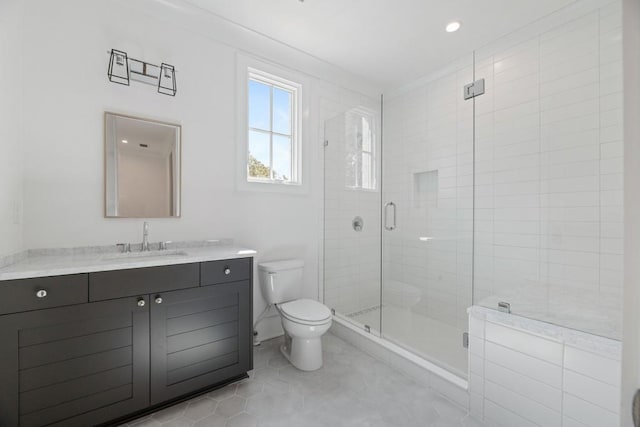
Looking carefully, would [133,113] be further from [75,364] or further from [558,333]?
[558,333]

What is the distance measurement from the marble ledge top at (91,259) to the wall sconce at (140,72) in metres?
1.16

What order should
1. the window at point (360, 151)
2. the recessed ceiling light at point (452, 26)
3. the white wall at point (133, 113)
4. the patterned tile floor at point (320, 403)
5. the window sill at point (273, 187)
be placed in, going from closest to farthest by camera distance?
the patterned tile floor at point (320, 403) < the white wall at point (133, 113) < the recessed ceiling light at point (452, 26) < the window sill at point (273, 187) < the window at point (360, 151)

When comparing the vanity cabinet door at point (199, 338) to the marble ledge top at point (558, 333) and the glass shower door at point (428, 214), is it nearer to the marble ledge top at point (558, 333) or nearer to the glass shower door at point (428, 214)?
the glass shower door at point (428, 214)

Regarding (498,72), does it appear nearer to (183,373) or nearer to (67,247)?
(183,373)

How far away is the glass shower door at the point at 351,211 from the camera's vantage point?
9.07 feet

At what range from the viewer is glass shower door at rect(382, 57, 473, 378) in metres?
2.23

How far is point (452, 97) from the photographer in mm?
2297

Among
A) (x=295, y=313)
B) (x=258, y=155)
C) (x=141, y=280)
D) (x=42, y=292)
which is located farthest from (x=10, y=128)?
(x=295, y=313)

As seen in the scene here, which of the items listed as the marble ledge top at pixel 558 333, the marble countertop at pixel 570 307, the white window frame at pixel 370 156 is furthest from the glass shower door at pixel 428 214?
the marble ledge top at pixel 558 333

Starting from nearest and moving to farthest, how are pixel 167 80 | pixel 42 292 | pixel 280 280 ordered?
1. pixel 42 292
2. pixel 167 80
3. pixel 280 280

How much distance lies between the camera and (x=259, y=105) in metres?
2.60

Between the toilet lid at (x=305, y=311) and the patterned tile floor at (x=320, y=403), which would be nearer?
the patterned tile floor at (x=320, y=403)

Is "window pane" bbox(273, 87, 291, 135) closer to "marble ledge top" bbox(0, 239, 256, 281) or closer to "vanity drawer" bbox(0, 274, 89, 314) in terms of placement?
"marble ledge top" bbox(0, 239, 256, 281)

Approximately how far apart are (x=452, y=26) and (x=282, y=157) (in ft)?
5.95
